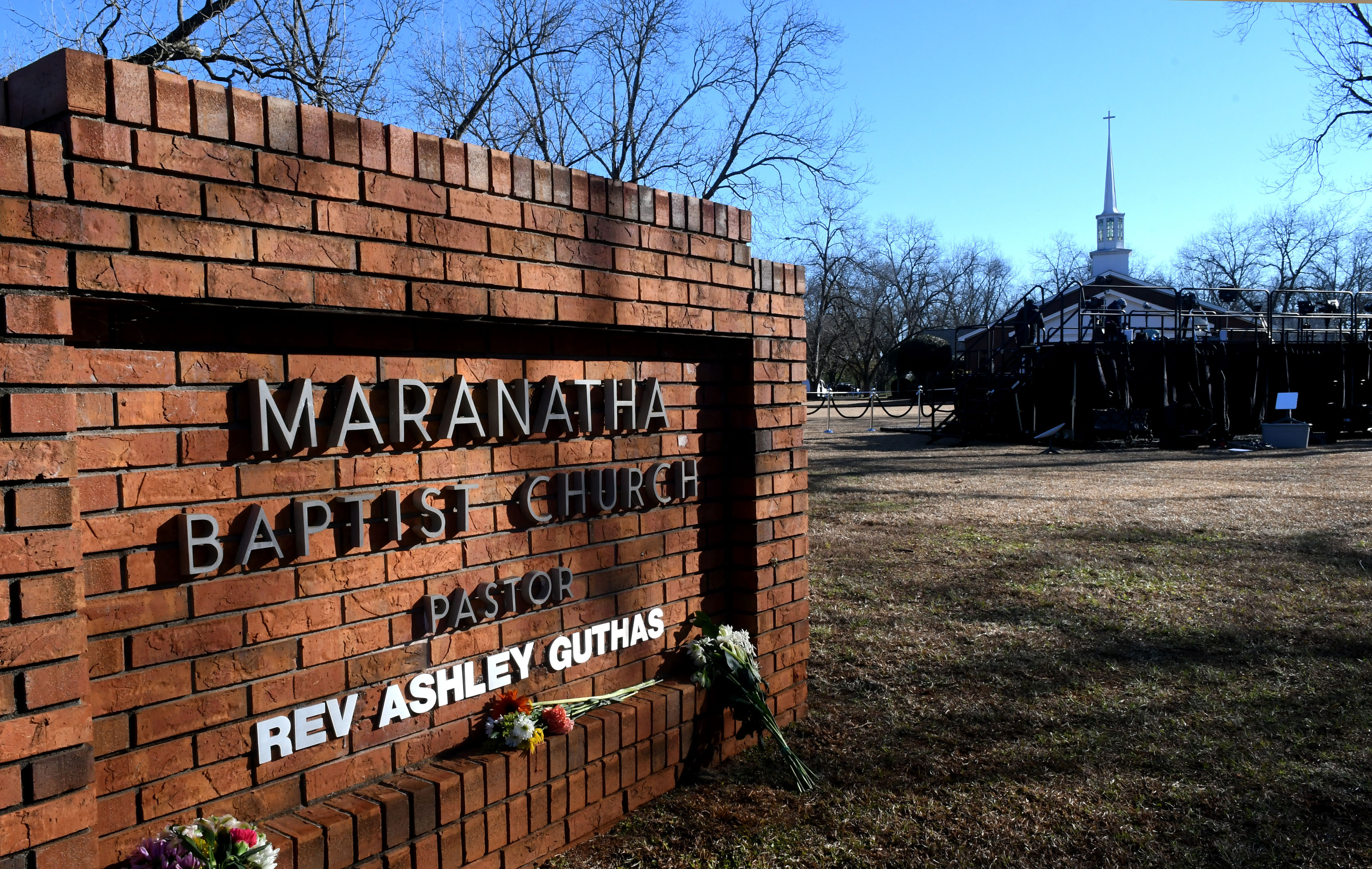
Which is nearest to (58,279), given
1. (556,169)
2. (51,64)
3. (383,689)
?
(51,64)

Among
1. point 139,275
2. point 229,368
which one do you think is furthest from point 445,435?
point 139,275

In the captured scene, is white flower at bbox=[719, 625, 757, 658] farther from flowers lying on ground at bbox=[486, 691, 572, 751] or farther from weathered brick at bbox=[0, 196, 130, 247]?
weathered brick at bbox=[0, 196, 130, 247]

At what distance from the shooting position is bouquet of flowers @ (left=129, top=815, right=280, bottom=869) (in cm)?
189

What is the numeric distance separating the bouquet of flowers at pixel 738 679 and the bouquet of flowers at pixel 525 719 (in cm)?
57

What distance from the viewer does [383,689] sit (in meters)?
2.44

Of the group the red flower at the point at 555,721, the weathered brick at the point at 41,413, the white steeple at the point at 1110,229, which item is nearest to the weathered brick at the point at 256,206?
the weathered brick at the point at 41,413

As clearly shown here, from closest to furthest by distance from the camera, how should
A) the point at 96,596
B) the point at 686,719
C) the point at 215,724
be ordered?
the point at 96,596 → the point at 215,724 → the point at 686,719

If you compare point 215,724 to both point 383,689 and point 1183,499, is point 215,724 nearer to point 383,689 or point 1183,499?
point 383,689

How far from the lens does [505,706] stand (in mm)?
2703

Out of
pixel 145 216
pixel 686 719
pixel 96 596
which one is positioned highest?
pixel 145 216

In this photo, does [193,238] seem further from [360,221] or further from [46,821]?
[46,821]

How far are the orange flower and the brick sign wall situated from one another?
0.06m

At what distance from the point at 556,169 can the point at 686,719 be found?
1929mm

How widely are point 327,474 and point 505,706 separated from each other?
890 millimetres
